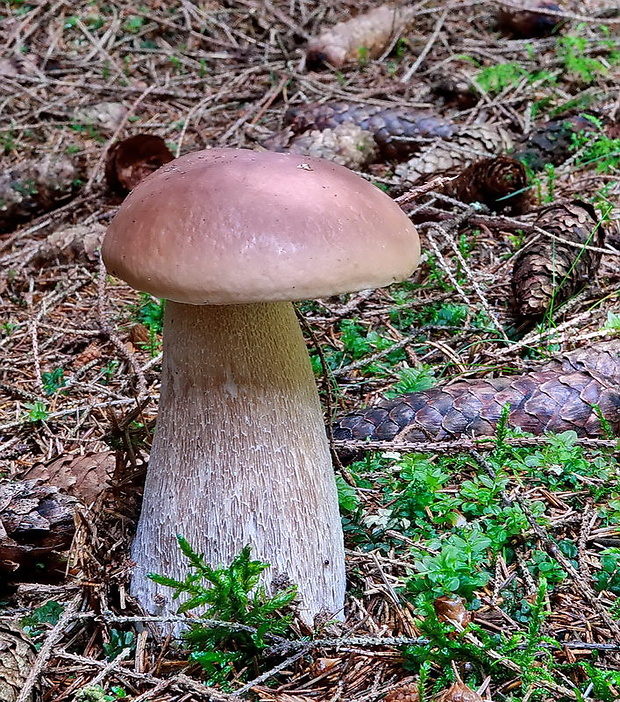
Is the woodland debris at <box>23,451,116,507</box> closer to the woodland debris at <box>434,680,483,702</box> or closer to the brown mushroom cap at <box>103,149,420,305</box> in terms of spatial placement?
the brown mushroom cap at <box>103,149,420,305</box>

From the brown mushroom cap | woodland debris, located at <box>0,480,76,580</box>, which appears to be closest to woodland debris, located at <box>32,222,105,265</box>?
woodland debris, located at <box>0,480,76,580</box>

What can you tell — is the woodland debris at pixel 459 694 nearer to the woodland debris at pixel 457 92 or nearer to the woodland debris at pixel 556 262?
the woodland debris at pixel 556 262

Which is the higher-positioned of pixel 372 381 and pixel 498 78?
pixel 498 78

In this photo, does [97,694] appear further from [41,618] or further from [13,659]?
[41,618]

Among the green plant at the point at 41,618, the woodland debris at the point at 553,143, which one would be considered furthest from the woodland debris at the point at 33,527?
the woodland debris at the point at 553,143

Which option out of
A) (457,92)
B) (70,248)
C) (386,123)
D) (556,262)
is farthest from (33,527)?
(457,92)

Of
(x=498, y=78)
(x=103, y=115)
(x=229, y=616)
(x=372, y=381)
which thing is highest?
(x=103, y=115)

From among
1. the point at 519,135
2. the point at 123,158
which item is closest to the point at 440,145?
the point at 519,135
